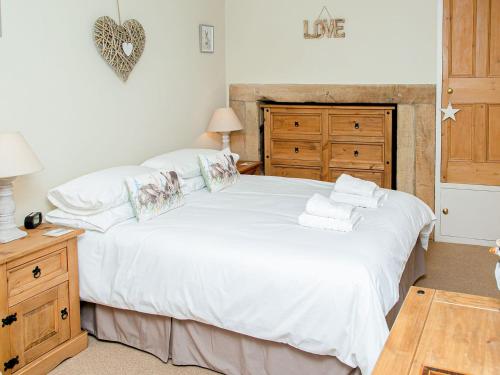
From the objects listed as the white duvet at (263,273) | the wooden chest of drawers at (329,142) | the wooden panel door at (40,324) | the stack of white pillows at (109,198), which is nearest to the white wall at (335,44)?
the wooden chest of drawers at (329,142)

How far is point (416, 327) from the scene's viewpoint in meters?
1.65

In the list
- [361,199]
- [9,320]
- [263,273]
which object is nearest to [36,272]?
[9,320]

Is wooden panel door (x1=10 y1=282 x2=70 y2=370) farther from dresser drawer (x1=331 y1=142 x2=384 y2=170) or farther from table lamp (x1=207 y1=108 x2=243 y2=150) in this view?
dresser drawer (x1=331 y1=142 x2=384 y2=170)

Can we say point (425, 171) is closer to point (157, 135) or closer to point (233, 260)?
point (157, 135)

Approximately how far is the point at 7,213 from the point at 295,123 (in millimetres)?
2946

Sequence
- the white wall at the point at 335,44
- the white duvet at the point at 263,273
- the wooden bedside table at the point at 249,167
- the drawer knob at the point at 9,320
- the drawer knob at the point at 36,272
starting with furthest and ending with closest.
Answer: the wooden bedside table at the point at 249,167 < the white wall at the point at 335,44 < the drawer knob at the point at 36,272 < the drawer knob at the point at 9,320 < the white duvet at the point at 263,273

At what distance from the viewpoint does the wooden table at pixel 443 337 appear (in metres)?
1.45

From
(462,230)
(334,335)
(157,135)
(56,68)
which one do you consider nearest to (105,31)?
(56,68)

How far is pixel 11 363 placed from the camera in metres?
2.68

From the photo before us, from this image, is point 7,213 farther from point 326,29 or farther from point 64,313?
point 326,29

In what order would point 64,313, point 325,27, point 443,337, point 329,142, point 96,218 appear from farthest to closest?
point 329,142 < point 325,27 < point 96,218 < point 64,313 < point 443,337

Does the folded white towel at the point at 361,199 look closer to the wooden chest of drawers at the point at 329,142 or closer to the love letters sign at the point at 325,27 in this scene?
the wooden chest of drawers at the point at 329,142

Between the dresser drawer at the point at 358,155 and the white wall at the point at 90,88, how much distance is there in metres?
1.20

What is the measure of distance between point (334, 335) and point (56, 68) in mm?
2239
